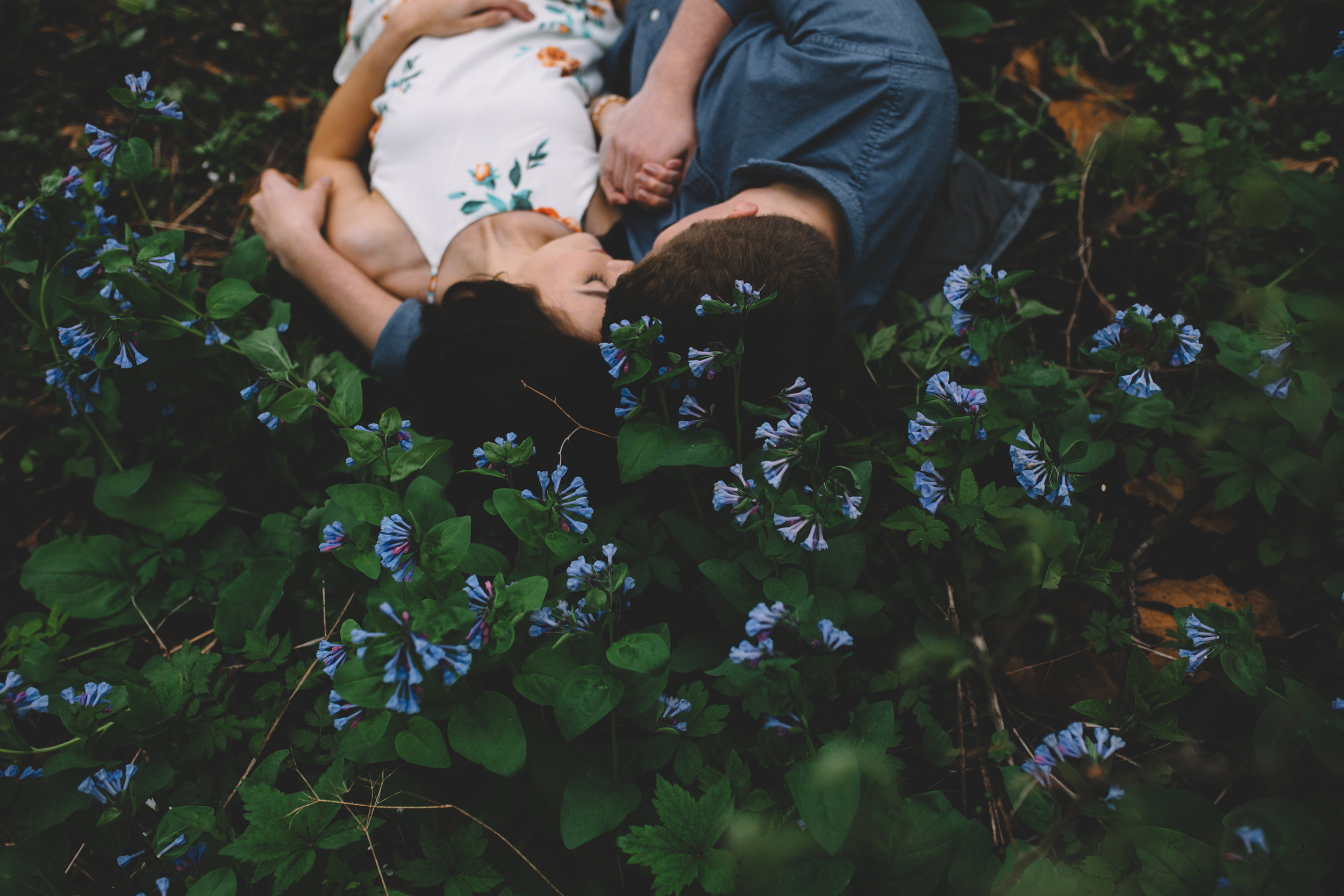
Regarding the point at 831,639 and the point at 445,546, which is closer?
the point at 831,639

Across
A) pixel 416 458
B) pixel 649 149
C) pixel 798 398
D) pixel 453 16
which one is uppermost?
pixel 453 16

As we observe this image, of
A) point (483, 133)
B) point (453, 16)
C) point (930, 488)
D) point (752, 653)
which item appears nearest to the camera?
point (752, 653)

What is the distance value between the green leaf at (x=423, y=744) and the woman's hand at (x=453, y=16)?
2406mm

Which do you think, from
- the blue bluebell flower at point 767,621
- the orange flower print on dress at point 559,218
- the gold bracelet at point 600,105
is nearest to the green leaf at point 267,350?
the orange flower print on dress at point 559,218

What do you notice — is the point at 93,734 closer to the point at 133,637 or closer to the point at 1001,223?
the point at 133,637

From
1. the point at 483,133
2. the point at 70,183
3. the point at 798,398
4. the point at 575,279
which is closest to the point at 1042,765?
the point at 798,398

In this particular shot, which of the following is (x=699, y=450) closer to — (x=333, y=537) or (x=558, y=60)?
(x=333, y=537)

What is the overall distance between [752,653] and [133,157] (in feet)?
6.00

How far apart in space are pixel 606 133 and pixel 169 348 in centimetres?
153

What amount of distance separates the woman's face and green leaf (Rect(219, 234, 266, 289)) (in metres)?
0.72

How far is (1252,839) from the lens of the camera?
95cm

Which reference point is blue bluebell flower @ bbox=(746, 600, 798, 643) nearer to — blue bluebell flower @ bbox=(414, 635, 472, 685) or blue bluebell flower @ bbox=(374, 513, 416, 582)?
blue bluebell flower @ bbox=(414, 635, 472, 685)

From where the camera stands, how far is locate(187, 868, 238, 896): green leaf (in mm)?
1265

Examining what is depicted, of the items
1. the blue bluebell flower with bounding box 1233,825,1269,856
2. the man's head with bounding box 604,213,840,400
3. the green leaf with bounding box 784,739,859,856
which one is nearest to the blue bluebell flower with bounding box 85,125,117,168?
the man's head with bounding box 604,213,840,400
